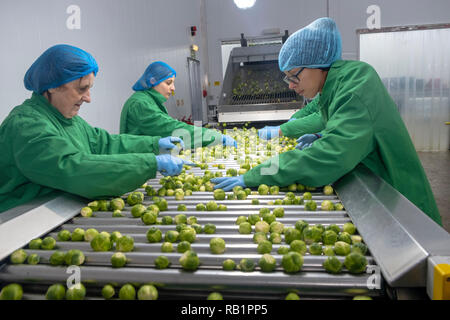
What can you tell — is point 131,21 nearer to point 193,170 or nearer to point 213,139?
point 213,139

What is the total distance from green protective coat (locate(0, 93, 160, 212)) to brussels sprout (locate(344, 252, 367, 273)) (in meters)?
1.28

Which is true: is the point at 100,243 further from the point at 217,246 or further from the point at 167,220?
the point at 217,246

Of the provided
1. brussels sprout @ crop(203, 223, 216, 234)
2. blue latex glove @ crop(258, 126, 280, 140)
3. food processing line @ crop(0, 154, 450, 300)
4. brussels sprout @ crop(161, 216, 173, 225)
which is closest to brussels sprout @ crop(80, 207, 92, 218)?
food processing line @ crop(0, 154, 450, 300)

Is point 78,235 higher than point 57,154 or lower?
lower

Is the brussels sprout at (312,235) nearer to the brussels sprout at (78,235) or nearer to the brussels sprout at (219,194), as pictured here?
the brussels sprout at (219,194)

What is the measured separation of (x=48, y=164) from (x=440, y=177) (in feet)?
24.2

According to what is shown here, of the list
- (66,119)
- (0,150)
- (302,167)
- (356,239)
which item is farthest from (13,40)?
(356,239)

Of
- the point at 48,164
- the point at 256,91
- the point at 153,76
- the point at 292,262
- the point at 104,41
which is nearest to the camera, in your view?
the point at 292,262

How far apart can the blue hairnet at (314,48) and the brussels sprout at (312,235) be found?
1334mm

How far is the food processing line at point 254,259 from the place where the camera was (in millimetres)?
1056

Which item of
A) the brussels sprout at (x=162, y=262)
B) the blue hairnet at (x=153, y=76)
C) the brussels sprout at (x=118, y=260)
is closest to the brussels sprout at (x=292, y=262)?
the brussels sprout at (x=162, y=262)

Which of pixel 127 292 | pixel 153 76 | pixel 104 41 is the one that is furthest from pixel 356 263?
pixel 104 41

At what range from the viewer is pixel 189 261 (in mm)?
1215
